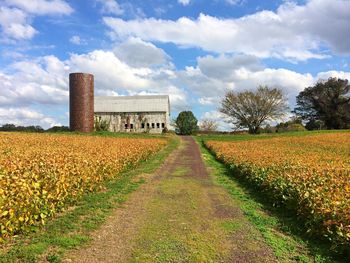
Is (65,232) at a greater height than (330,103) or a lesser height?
lesser

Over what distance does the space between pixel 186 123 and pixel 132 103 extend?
11268mm

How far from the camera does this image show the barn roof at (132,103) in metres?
65.2

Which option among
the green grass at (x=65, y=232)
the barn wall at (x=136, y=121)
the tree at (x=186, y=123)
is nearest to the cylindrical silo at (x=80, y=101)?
the barn wall at (x=136, y=121)

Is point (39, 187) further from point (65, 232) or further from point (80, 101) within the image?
point (80, 101)

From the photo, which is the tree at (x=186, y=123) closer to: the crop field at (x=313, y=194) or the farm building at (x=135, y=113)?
the farm building at (x=135, y=113)

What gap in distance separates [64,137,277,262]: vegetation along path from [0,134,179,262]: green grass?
0.24m

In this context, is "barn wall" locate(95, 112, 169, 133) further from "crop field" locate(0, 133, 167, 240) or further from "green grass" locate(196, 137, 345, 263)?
"green grass" locate(196, 137, 345, 263)

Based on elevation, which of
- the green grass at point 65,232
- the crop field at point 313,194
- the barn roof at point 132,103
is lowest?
the green grass at point 65,232

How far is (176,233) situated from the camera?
7.09m

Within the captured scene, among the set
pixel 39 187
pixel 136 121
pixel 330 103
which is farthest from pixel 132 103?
pixel 39 187

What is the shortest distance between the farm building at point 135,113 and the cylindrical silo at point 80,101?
21526 millimetres

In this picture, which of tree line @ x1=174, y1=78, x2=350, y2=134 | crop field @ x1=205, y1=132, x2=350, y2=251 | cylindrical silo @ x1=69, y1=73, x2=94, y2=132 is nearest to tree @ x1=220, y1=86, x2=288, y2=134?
tree line @ x1=174, y1=78, x2=350, y2=134

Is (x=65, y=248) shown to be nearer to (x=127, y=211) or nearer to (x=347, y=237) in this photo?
(x=127, y=211)

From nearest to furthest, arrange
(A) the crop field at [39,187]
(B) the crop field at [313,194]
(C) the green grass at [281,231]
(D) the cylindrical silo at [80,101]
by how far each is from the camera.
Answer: (C) the green grass at [281,231], (A) the crop field at [39,187], (B) the crop field at [313,194], (D) the cylindrical silo at [80,101]
